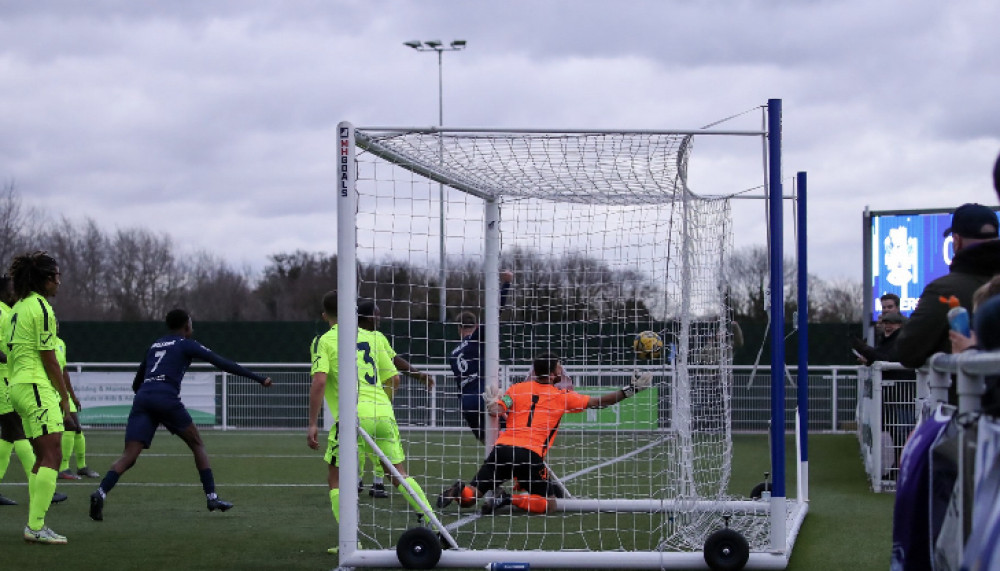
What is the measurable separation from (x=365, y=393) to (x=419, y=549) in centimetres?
136

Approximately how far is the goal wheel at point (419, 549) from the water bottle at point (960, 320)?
3777 mm

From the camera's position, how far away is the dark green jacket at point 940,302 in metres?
4.12

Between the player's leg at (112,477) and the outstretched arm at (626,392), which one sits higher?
the outstretched arm at (626,392)

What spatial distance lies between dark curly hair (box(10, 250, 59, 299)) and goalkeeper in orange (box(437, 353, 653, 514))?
3303 millimetres

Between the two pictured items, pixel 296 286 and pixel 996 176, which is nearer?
pixel 996 176

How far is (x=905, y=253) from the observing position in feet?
51.0

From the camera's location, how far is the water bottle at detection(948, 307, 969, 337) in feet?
11.4

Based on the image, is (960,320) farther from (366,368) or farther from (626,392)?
(366,368)

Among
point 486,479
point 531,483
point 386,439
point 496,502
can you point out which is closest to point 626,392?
point 486,479

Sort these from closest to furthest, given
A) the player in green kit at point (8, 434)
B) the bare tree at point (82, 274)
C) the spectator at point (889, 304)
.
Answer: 1. the player in green kit at point (8, 434)
2. the spectator at point (889, 304)
3. the bare tree at point (82, 274)

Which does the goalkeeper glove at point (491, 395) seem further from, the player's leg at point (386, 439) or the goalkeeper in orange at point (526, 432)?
the player's leg at point (386, 439)

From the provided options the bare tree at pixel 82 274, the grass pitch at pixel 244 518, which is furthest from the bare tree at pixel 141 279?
the grass pitch at pixel 244 518

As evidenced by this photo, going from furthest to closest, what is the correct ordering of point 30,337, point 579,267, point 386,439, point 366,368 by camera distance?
point 579,267 < point 30,337 < point 366,368 < point 386,439

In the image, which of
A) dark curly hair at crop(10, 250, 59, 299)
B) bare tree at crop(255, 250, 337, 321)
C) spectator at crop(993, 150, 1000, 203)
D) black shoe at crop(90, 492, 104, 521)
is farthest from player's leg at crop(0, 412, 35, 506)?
bare tree at crop(255, 250, 337, 321)
